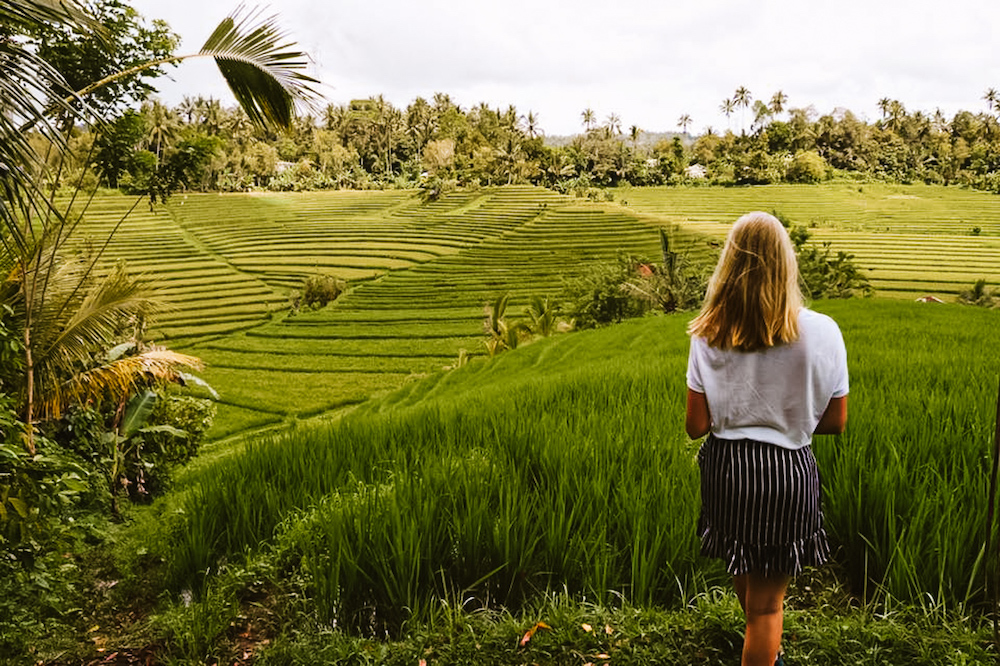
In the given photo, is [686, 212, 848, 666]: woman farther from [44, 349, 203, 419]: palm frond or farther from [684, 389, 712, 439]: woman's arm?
[44, 349, 203, 419]: palm frond

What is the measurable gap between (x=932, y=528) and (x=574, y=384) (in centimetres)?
284

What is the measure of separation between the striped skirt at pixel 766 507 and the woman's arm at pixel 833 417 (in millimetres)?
49

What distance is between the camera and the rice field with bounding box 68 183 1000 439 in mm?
16641

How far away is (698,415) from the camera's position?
1.20 metres

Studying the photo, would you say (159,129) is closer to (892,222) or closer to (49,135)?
(49,135)

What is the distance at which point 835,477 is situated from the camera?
76.7 inches

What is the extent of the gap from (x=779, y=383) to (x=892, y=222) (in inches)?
890

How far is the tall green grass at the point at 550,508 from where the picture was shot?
167 cm

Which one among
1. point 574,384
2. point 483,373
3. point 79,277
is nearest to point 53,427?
point 79,277

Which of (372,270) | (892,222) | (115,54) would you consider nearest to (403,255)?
(372,270)

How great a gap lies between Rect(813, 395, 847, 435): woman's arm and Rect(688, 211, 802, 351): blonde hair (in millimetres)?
152

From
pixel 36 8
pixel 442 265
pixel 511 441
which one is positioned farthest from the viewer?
pixel 442 265

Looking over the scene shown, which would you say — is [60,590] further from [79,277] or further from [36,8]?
[79,277]

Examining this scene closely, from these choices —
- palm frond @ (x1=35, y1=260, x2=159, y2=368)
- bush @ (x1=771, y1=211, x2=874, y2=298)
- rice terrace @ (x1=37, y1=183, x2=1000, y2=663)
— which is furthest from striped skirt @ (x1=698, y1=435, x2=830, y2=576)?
bush @ (x1=771, y1=211, x2=874, y2=298)
